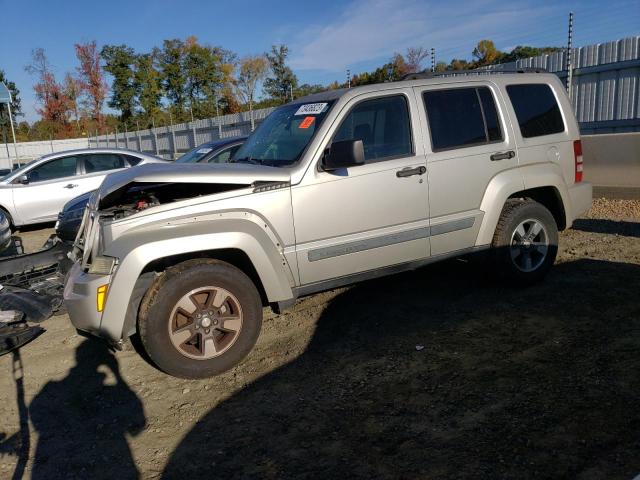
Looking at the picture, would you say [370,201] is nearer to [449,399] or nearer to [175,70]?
[449,399]

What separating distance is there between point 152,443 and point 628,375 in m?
3.03

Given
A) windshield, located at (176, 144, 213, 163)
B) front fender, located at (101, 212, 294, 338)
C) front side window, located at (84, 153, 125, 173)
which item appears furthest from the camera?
front side window, located at (84, 153, 125, 173)

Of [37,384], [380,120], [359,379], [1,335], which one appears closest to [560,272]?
[380,120]

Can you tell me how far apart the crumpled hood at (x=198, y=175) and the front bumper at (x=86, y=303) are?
68cm

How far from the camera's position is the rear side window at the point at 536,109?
508cm

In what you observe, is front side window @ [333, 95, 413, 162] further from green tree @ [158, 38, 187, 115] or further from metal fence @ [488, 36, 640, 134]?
green tree @ [158, 38, 187, 115]

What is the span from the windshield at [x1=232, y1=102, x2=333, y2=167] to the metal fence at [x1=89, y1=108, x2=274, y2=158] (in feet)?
28.2

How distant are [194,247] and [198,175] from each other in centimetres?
55

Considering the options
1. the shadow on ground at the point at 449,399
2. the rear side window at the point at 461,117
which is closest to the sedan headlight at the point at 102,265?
the shadow on ground at the point at 449,399

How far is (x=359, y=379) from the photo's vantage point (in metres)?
3.64

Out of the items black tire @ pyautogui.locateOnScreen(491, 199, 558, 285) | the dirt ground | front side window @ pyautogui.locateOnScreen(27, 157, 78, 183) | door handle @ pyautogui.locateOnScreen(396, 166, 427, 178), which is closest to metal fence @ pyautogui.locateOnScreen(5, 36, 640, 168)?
black tire @ pyautogui.locateOnScreen(491, 199, 558, 285)

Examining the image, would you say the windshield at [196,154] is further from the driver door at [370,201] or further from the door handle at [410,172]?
the door handle at [410,172]

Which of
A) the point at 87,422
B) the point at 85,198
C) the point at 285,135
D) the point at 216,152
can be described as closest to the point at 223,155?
the point at 216,152

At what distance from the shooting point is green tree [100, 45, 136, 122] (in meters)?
49.5
